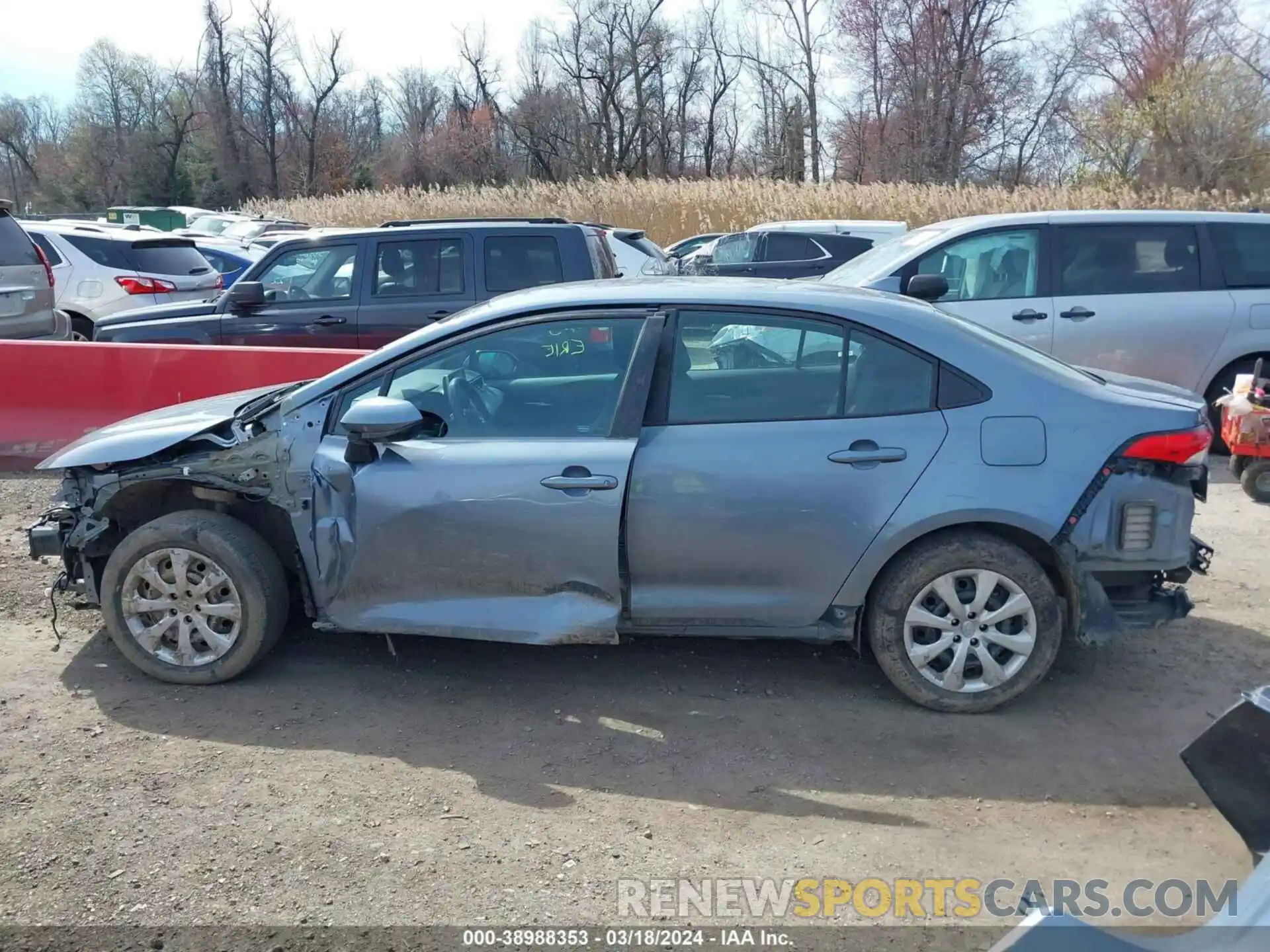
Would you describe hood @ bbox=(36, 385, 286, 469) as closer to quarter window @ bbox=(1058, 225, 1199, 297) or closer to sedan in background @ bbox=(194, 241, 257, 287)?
quarter window @ bbox=(1058, 225, 1199, 297)

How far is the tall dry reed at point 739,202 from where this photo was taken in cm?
2114

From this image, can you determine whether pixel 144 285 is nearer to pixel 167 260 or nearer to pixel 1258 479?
pixel 167 260

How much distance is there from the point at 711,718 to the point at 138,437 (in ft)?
8.67

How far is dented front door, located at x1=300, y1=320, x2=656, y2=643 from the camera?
4102 millimetres

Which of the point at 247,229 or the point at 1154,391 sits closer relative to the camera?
the point at 1154,391

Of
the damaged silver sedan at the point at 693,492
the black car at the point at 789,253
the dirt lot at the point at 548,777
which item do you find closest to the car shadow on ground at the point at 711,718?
the dirt lot at the point at 548,777

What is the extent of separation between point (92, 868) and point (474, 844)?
3.74ft

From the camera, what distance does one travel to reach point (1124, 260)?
8219mm

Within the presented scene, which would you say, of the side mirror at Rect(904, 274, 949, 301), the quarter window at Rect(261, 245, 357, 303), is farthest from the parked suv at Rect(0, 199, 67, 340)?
the side mirror at Rect(904, 274, 949, 301)

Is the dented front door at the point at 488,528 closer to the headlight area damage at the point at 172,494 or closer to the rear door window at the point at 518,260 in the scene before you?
the headlight area damage at the point at 172,494

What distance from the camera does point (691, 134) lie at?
49.4 m

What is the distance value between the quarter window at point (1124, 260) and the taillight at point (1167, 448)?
4426mm

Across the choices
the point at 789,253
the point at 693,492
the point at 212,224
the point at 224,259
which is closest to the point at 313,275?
the point at 693,492

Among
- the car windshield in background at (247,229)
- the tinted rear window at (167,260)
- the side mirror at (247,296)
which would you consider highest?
the car windshield in background at (247,229)
